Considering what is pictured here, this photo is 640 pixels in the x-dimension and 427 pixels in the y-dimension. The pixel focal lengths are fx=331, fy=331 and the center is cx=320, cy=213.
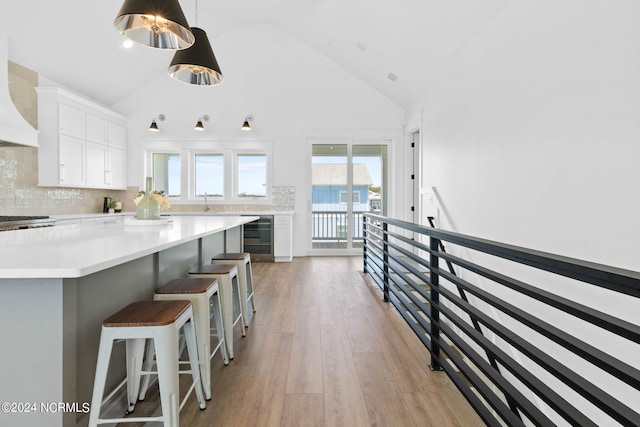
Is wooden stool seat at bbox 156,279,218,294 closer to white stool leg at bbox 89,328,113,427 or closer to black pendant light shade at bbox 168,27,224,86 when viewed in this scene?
white stool leg at bbox 89,328,113,427

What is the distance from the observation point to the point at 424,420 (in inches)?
63.0

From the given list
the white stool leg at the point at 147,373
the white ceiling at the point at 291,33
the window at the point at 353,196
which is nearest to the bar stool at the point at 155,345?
the white stool leg at the point at 147,373

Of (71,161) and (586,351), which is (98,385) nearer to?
(586,351)

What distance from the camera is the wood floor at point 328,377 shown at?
1625 mm

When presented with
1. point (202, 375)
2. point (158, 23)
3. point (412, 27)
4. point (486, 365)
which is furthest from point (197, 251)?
point (412, 27)

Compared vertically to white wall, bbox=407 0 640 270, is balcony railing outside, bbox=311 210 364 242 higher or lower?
lower

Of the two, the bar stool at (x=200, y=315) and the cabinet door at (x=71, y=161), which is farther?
the cabinet door at (x=71, y=161)

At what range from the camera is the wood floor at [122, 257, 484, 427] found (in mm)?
1625

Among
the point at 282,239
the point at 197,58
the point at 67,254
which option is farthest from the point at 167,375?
the point at 282,239

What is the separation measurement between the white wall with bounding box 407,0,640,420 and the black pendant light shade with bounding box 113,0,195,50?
2368 millimetres

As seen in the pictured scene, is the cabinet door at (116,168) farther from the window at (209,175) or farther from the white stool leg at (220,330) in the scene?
the white stool leg at (220,330)

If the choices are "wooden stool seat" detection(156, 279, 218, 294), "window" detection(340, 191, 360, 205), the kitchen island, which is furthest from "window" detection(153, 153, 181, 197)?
the kitchen island

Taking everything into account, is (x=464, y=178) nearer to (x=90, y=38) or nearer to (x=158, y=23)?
(x=158, y=23)

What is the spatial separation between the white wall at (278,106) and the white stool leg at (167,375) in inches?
189
